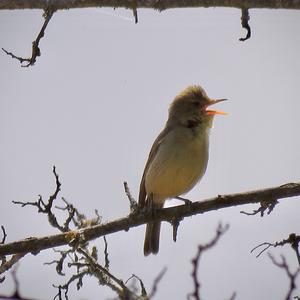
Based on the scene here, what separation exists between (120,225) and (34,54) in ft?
Result: 5.63

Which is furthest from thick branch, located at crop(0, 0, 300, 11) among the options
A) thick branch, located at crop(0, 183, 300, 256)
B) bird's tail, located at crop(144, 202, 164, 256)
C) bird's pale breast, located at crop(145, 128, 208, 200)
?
bird's tail, located at crop(144, 202, 164, 256)

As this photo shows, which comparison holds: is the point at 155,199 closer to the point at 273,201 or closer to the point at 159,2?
the point at 273,201

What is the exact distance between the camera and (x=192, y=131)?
276 inches

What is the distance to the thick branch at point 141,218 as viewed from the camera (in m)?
4.92

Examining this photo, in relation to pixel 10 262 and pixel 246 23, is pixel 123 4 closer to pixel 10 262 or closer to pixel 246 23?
pixel 246 23

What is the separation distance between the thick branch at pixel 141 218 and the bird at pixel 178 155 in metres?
1.03

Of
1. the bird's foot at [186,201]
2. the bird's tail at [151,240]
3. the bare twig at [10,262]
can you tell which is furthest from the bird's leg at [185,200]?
the bare twig at [10,262]

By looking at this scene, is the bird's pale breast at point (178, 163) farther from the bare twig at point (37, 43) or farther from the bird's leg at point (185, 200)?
the bare twig at point (37, 43)

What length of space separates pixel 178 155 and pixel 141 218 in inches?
57.8

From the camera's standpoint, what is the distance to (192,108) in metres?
7.49

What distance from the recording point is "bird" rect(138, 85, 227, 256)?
22.3 feet

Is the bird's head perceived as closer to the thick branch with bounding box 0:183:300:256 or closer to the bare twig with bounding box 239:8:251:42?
the thick branch with bounding box 0:183:300:256

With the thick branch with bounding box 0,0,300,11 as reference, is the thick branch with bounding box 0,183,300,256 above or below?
below

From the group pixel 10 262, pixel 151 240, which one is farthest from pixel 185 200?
pixel 10 262
